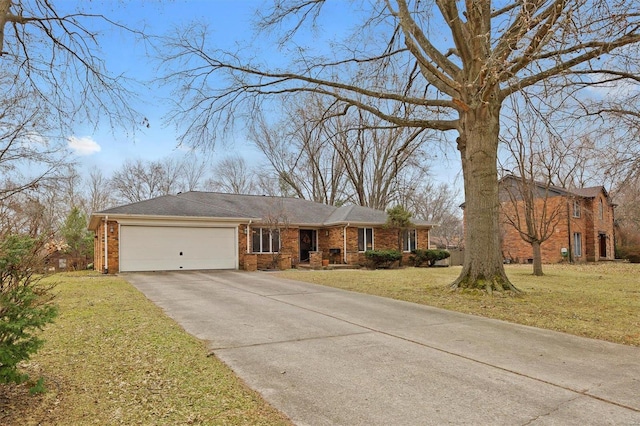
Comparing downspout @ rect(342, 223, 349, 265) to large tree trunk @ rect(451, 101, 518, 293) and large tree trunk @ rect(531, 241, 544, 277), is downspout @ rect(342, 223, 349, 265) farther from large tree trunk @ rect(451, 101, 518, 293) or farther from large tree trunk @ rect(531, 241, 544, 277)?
large tree trunk @ rect(451, 101, 518, 293)

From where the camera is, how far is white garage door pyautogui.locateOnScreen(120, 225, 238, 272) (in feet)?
56.4

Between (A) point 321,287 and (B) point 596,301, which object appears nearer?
(B) point 596,301

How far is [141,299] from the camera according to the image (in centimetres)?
952

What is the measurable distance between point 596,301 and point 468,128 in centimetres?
497

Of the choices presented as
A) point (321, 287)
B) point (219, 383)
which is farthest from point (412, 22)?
point (219, 383)

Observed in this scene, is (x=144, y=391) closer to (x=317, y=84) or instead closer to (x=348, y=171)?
(x=317, y=84)

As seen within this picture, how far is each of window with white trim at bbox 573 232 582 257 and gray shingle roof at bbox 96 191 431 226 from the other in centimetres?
1235

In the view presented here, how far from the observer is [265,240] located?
21.0 meters

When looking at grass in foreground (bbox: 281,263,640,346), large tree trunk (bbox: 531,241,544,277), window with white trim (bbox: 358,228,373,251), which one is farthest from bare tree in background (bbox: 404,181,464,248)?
grass in foreground (bbox: 281,263,640,346)

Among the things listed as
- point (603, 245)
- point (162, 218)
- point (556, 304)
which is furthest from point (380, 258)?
point (603, 245)

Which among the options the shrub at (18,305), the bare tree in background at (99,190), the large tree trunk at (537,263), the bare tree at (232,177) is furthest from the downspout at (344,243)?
the bare tree in background at (99,190)

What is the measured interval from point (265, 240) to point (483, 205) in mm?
12650

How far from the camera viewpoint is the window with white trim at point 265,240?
20641mm

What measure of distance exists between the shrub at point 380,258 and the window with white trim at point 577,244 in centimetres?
1512
